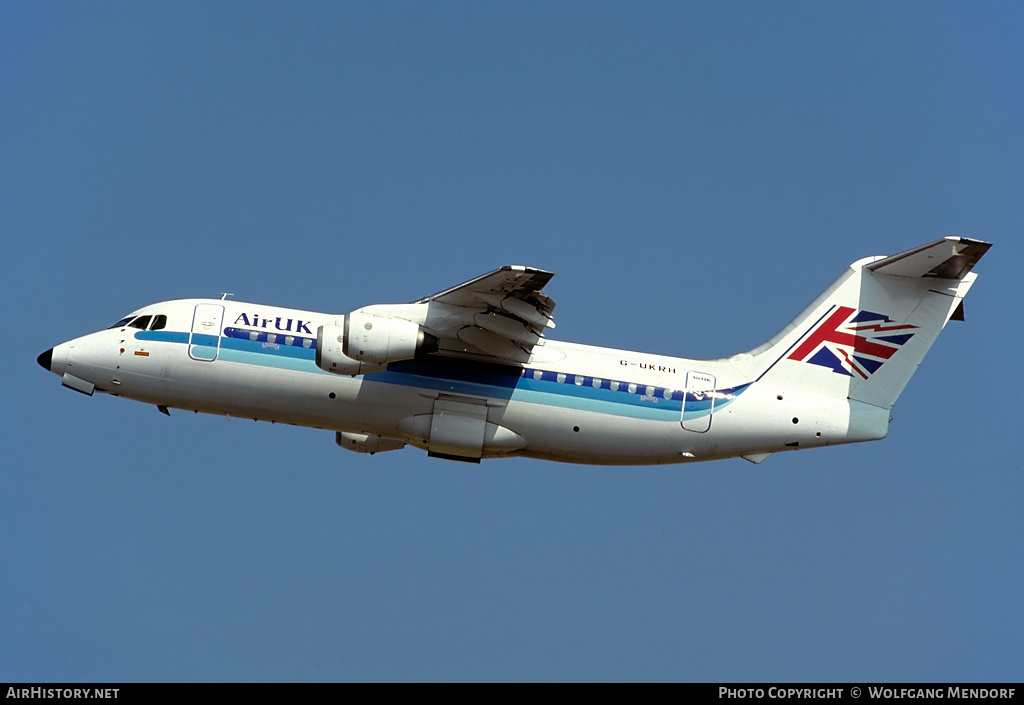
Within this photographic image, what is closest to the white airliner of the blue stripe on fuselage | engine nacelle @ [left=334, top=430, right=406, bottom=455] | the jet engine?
the blue stripe on fuselage

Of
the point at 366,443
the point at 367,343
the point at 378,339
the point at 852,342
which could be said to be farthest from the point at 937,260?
the point at 366,443

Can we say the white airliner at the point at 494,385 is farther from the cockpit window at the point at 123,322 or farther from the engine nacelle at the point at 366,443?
the engine nacelle at the point at 366,443

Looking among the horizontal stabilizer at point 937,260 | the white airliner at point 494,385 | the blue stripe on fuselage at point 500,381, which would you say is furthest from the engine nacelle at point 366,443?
the horizontal stabilizer at point 937,260

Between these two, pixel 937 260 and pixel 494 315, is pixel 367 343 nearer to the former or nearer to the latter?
pixel 494 315

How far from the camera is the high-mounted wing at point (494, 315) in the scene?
21.8m

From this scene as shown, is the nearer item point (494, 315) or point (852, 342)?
point (494, 315)

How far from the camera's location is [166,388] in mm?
23250

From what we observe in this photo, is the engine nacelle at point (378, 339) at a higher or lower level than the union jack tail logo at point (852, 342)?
lower

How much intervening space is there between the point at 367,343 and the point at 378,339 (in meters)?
0.17

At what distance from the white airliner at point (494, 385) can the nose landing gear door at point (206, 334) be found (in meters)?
0.02

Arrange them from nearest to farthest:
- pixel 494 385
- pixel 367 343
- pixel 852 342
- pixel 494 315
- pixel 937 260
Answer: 1. pixel 367 343
2. pixel 494 315
3. pixel 494 385
4. pixel 937 260
5. pixel 852 342

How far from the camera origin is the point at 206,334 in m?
23.2
